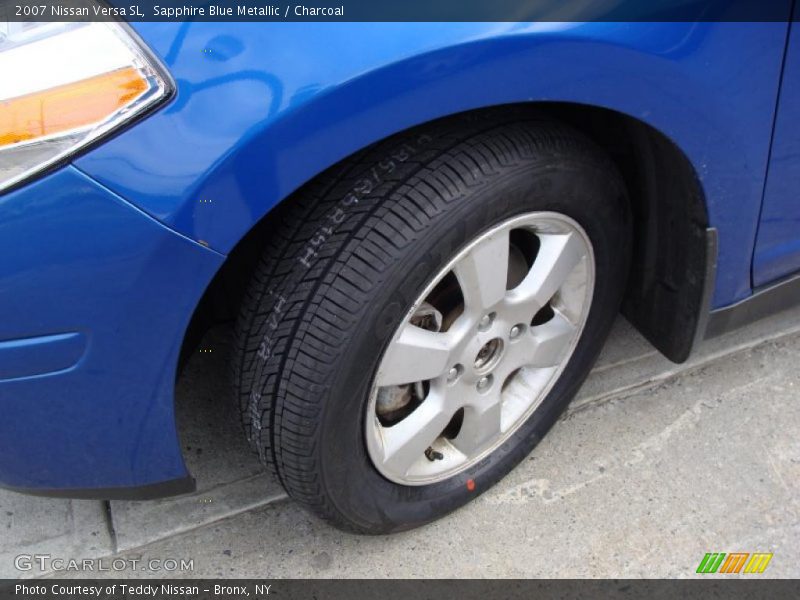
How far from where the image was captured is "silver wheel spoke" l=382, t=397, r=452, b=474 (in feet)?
5.69

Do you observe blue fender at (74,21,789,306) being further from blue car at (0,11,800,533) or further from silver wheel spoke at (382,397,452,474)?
silver wheel spoke at (382,397,452,474)

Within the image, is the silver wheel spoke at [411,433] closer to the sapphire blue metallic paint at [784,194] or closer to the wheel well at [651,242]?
the wheel well at [651,242]

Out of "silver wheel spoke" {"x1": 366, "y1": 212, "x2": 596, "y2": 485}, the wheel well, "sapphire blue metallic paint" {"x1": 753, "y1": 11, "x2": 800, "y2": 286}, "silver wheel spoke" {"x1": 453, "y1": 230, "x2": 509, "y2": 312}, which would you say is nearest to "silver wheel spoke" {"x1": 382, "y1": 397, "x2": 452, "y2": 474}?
"silver wheel spoke" {"x1": 366, "y1": 212, "x2": 596, "y2": 485}

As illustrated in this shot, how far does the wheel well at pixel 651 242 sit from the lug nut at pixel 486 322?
1.33 ft

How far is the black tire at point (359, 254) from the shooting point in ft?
4.70

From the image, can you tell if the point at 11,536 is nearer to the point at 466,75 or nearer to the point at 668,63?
the point at 466,75

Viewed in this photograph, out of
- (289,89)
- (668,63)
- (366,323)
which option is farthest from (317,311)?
(668,63)

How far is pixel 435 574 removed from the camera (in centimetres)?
186

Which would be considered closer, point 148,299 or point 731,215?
point 148,299

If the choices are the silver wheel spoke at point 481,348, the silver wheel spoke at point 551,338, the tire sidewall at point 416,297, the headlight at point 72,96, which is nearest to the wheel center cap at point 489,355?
the silver wheel spoke at point 481,348

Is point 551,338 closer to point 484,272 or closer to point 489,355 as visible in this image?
point 489,355

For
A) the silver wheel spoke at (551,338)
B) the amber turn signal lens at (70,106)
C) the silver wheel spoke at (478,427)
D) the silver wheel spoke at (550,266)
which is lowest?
the silver wheel spoke at (478,427)

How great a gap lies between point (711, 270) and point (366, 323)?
30.2 inches

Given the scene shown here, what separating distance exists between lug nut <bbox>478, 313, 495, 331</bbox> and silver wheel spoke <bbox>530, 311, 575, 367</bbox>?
17 centimetres
